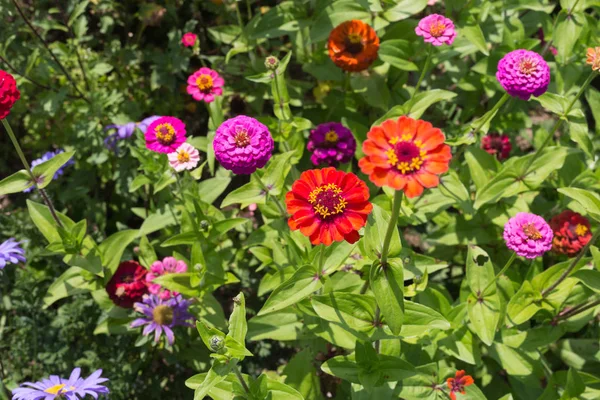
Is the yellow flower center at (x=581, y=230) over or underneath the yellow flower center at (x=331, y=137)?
underneath

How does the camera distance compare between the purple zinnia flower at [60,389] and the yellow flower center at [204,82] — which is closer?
the purple zinnia flower at [60,389]

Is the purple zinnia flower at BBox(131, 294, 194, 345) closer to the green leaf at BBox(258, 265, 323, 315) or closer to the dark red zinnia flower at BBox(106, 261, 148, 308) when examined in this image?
the dark red zinnia flower at BBox(106, 261, 148, 308)

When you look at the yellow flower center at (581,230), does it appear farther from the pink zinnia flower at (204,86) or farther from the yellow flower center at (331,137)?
the pink zinnia flower at (204,86)

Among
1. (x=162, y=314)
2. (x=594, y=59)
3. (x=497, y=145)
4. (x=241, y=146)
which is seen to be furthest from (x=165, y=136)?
(x=497, y=145)

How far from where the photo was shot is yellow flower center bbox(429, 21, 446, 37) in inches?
95.0

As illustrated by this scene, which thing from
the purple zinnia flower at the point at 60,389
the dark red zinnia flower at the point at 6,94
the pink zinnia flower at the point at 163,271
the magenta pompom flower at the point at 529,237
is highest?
the dark red zinnia flower at the point at 6,94

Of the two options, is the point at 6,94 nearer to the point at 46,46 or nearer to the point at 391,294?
the point at 46,46

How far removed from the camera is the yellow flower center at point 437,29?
241 cm

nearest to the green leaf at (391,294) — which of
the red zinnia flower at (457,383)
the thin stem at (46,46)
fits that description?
the red zinnia flower at (457,383)

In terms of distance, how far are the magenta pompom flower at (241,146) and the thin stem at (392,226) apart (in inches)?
26.1

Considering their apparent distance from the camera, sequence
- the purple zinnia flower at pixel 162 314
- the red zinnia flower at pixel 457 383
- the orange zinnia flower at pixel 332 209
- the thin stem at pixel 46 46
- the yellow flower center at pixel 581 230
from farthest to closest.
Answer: the thin stem at pixel 46 46, the yellow flower center at pixel 581 230, the purple zinnia flower at pixel 162 314, the red zinnia flower at pixel 457 383, the orange zinnia flower at pixel 332 209

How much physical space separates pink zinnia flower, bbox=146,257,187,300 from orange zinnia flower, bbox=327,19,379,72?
144 centimetres

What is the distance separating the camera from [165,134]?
2432 millimetres

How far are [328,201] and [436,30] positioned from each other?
1160 mm
